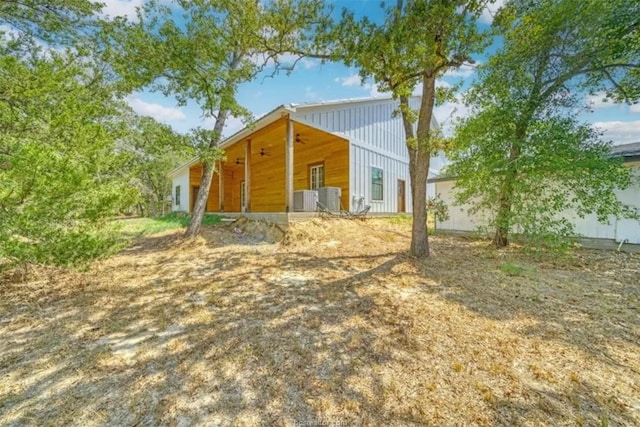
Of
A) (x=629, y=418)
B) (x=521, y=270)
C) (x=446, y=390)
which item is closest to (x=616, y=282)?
(x=521, y=270)

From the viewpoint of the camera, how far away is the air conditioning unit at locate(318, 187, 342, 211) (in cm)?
977

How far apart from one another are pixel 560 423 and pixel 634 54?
724 cm

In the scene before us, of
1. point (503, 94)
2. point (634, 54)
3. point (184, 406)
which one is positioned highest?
point (634, 54)

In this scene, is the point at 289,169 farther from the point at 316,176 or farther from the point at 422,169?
the point at 422,169

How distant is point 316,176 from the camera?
1245 centimetres

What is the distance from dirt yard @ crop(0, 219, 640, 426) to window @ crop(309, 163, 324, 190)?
7325mm

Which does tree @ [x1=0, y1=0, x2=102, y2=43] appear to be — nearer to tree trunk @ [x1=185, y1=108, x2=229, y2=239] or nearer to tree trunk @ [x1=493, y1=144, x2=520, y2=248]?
tree trunk @ [x1=185, y1=108, x2=229, y2=239]

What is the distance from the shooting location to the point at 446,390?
87.3 inches

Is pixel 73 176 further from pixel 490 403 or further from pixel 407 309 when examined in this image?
pixel 490 403

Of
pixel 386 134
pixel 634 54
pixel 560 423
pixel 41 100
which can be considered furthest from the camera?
pixel 386 134

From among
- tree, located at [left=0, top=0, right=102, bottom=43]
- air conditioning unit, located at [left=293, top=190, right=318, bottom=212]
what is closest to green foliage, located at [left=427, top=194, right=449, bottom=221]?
air conditioning unit, located at [left=293, top=190, right=318, bottom=212]

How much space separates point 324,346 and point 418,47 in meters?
4.71

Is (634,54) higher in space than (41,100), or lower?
higher

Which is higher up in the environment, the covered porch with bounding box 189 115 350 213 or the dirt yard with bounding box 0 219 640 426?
the covered porch with bounding box 189 115 350 213
